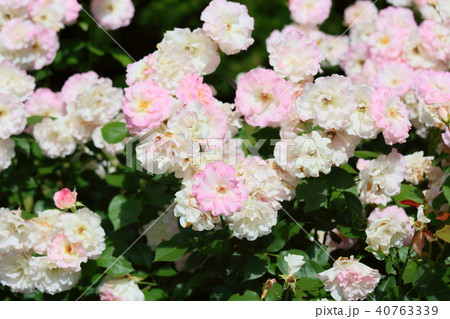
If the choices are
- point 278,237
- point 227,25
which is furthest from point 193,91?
point 278,237

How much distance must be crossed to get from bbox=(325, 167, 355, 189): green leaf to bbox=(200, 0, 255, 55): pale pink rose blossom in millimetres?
406

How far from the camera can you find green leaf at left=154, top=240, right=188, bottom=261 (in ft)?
5.57

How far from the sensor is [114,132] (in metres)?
1.86

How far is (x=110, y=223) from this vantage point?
200 centimetres

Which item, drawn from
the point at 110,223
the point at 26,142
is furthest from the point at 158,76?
the point at 26,142

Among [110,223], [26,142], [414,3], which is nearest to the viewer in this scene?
[110,223]

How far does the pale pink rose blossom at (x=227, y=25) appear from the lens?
173 centimetres

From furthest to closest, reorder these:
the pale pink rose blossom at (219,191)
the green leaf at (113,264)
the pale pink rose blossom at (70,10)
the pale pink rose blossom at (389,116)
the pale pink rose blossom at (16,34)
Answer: the pale pink rose blossom at (70,10), the pale pink rose blossom at (16,34), the green leaf at (113,264), the pale pink rose blossom at (389,116), the pale pink rose blossom at (219,191)

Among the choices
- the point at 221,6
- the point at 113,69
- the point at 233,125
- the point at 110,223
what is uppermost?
the point at 221,6

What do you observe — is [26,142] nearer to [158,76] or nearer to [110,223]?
[110,223]

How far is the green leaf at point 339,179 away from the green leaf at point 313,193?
26 millimetres

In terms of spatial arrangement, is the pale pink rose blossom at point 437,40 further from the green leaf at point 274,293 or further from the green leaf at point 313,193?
the green leaf at point 274,293

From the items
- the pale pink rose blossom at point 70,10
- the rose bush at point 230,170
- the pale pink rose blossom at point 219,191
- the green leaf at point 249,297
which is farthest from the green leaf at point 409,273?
the pale pink rose blossom at point 70,10

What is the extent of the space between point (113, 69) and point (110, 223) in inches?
96.4
